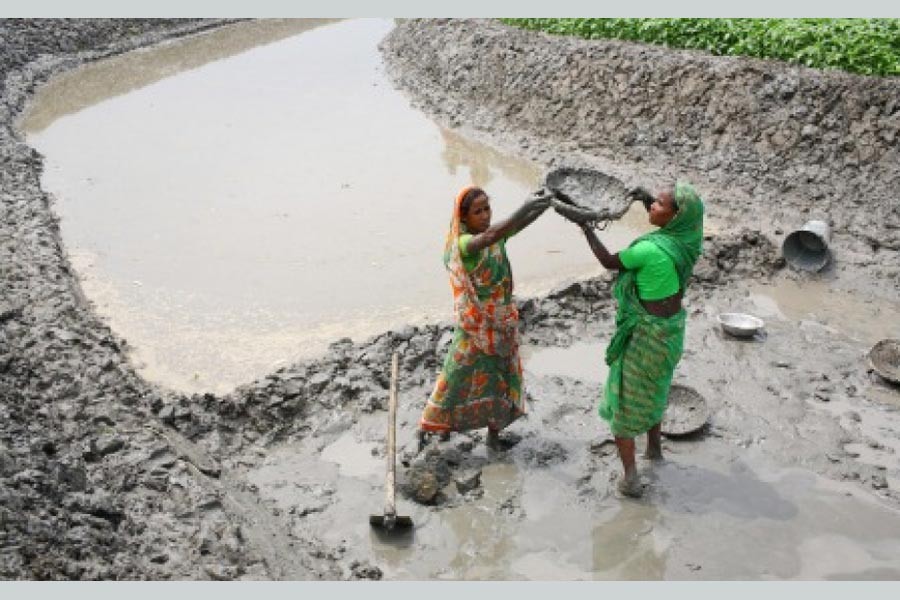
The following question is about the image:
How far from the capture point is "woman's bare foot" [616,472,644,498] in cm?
479

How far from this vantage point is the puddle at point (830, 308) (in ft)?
22.0

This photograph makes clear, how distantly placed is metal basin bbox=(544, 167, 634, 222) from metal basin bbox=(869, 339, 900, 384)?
250 centimetres

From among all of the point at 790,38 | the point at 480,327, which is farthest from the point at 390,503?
the point at 790,38

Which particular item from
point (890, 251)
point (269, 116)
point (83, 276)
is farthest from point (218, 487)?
point (269, 116)

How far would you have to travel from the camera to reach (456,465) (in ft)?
16.9

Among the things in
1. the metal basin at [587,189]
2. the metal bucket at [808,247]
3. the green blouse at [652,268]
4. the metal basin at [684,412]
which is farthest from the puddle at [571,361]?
Answer: the metal bucket at [808,247]

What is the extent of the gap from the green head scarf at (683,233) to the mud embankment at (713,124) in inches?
155

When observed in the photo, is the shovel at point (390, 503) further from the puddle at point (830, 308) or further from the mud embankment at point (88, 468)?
the puddle at point (830, 308)

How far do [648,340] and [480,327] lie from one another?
95cm

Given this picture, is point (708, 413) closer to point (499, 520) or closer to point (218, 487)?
point (499, 520)

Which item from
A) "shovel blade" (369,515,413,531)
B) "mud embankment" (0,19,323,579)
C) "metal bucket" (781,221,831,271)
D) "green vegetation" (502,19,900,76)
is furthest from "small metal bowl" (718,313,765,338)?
"green vegetation" (502,19,900,76)

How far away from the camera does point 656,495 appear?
4.84 metres

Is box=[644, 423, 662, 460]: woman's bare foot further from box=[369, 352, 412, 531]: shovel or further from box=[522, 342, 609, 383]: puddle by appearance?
box=[369, 352, 412, 531]: shovel

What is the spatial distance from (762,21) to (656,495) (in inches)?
309
